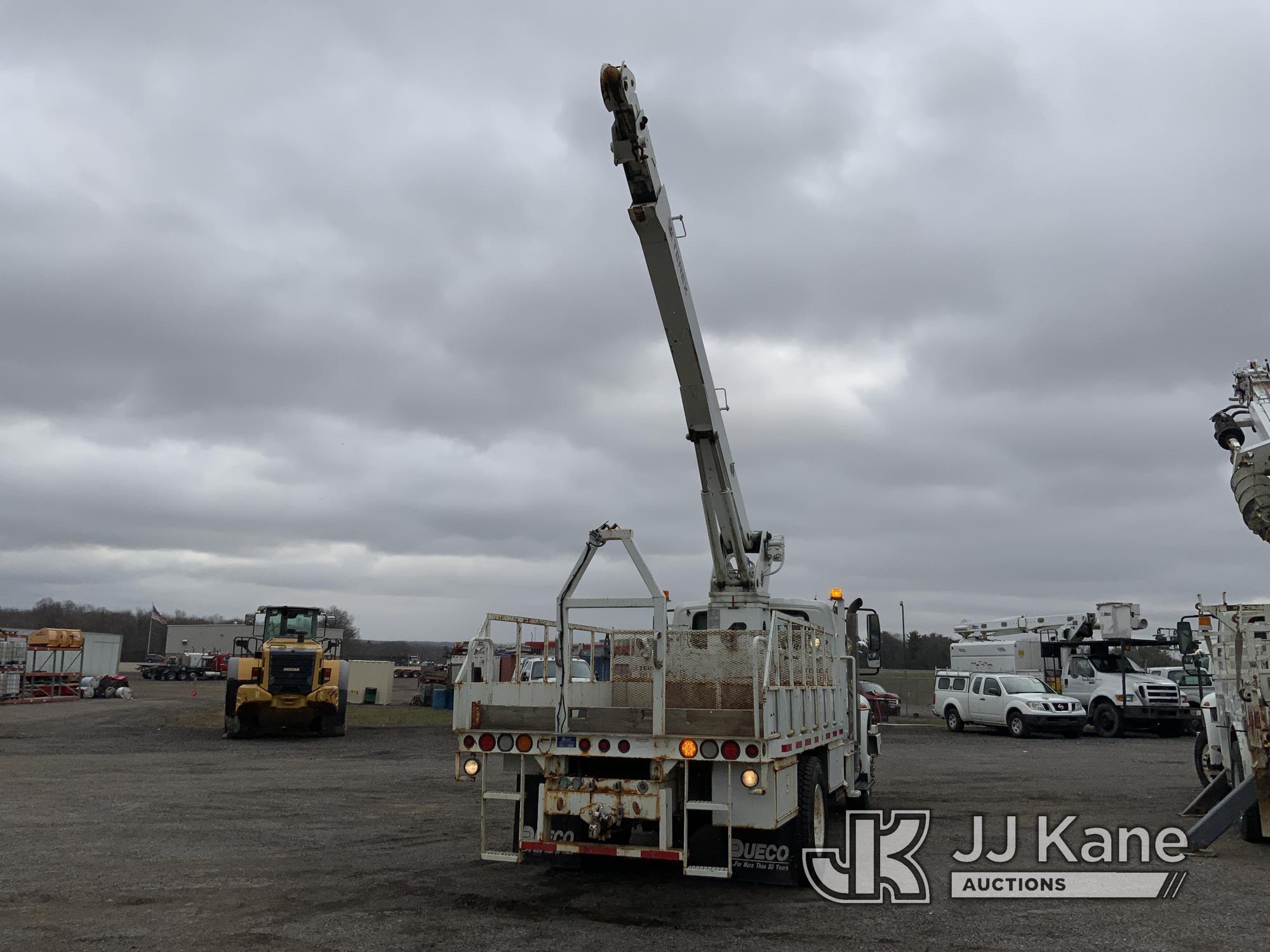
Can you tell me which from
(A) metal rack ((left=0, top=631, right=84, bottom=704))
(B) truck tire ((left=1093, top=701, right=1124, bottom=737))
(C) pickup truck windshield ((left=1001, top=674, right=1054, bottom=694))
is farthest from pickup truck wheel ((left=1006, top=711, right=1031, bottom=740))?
(A) metal rack ((left=0, top=631, right=84, bottom=704))

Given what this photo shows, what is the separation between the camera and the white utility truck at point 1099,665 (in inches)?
1029

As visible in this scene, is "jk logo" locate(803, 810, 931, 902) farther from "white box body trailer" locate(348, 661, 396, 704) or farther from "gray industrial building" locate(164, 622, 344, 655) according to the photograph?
"gray industrial building" locate(164, 622, 344, 655)

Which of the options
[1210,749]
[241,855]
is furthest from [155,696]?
[1210,749]

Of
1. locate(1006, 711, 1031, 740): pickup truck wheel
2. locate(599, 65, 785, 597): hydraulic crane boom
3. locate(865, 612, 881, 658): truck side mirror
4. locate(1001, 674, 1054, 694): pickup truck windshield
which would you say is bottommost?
locate(1006, 711, 1031, 740): pickup truck wheel

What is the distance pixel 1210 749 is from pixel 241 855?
11.0 m

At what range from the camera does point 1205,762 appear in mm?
12852

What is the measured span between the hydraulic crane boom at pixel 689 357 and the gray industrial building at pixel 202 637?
295 ft

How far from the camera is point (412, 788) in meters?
14.0

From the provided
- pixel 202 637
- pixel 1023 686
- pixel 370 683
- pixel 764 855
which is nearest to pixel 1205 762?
pixel 764 855

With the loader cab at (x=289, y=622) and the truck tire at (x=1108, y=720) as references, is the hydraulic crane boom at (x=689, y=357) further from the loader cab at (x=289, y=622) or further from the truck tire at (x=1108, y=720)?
the truck tire at (x=1108, y=720)

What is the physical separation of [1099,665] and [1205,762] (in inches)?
631

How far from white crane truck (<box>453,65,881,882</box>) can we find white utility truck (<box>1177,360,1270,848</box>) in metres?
3.79

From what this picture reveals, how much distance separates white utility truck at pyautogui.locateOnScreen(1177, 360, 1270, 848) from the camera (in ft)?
30.5

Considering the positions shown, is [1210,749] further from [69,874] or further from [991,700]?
[991,700]
